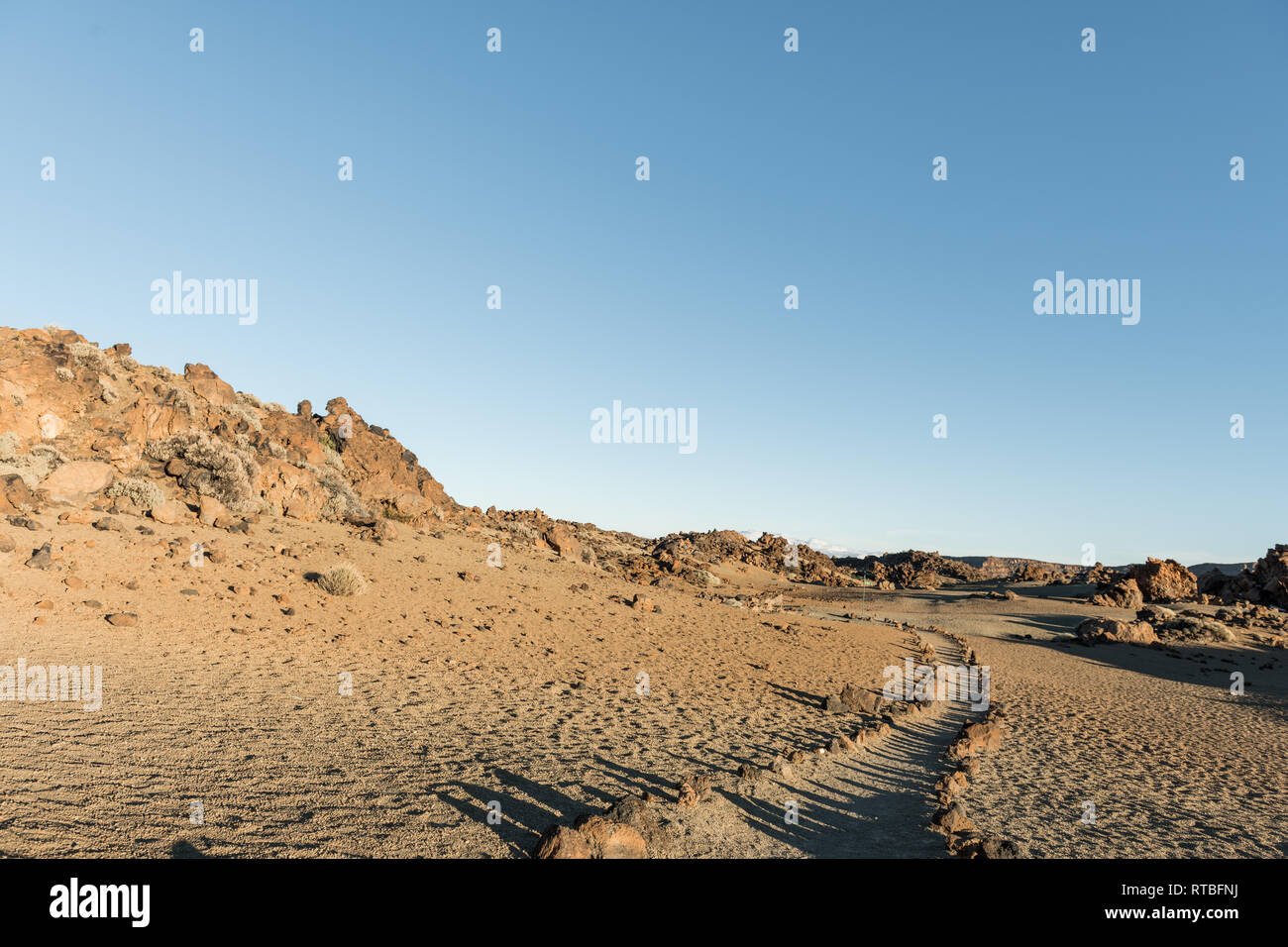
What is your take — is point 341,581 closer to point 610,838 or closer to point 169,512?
point 169,512

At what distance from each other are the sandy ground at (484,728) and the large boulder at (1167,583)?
1677 centimetres

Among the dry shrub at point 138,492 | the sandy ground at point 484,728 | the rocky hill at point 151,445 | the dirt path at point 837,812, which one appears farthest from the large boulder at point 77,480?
the dirt path at point 837,812

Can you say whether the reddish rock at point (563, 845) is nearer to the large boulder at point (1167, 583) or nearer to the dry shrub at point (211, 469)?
the dry shrub at point (211, 469)

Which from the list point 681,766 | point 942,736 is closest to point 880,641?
point 942,736

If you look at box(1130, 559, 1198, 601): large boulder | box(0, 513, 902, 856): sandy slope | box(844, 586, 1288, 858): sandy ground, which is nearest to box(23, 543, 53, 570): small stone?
box(0, 513, 902, 856): sandy slope

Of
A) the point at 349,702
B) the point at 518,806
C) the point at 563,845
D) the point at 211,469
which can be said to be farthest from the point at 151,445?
the point at 563,845

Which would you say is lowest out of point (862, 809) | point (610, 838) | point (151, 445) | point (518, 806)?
point (862, 809)

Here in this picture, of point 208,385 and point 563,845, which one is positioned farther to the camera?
point 208,385

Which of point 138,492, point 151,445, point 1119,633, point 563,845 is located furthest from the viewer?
point 1119,633

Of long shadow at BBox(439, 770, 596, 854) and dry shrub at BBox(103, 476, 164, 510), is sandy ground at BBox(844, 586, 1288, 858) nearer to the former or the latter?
long shadow at BBox(439, 770, 596, 854)

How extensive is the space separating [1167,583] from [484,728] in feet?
131

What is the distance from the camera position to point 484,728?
9.42 meters
